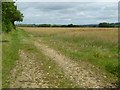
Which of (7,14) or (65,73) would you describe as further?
(7,14)

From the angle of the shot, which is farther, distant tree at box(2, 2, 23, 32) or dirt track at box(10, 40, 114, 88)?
distant tree at box(2, 2, 23, 32)

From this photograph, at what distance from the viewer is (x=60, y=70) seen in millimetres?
13000

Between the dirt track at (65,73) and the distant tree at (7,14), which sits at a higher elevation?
the distant tree at (7,14)

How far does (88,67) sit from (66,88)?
4.26m

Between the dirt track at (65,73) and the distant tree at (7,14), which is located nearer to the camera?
the dirt track at (65,73)

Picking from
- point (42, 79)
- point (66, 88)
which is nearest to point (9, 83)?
point (42, 79)

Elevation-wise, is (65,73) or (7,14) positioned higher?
(7,14)

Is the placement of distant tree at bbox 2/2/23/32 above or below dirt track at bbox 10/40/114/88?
above

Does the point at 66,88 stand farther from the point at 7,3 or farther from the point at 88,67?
the point at 7,3

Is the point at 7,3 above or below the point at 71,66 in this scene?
above

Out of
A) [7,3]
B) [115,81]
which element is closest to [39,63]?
[115,81]

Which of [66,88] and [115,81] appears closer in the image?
[66,88]

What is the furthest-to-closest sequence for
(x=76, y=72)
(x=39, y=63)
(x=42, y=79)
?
(x=39, y=63), (x=76, y=72), (x=42, y=79)

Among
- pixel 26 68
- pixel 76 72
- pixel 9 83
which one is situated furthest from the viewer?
pixel 26 68
